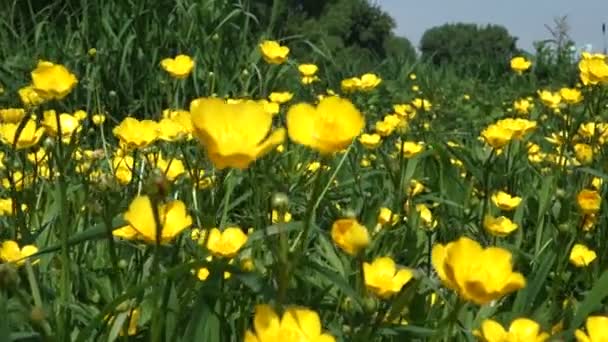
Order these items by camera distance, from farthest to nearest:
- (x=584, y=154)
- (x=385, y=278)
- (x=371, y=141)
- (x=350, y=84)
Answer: (x=350, y=84), (x=371, y=141), (x=584, y=154), (x=385, y=278)

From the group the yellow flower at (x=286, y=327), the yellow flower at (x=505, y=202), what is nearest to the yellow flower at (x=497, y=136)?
the yellow flower at (x=505, y=202)

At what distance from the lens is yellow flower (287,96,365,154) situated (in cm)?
100

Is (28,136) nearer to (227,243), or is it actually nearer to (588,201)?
(227,243)

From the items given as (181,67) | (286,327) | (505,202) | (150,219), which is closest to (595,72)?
(505,202)

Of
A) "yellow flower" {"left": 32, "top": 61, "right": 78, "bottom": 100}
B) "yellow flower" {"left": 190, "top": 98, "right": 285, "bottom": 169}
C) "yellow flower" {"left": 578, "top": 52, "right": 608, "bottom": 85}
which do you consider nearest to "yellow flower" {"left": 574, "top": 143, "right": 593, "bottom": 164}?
"yellow flower" {"left": 578, "top": 52, "right": 608, "bottom": 85}

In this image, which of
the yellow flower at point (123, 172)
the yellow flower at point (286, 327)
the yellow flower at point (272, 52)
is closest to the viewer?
the yellow flower at point (286, 327)

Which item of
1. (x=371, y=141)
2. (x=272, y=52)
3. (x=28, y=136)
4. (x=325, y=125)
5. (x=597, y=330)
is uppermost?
(x=325, y=125)

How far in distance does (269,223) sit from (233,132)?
0.68 meters

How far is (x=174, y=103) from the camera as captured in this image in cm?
289

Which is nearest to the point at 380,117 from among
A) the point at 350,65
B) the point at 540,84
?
the point at 350,65

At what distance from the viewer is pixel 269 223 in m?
1.62

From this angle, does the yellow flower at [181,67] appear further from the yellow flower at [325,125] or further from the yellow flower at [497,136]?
the yellow flower at [325,125]

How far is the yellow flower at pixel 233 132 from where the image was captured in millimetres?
897

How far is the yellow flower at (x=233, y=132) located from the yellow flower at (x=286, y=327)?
0.47 feet
